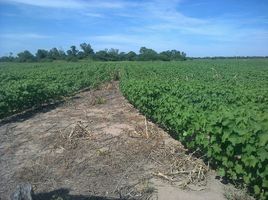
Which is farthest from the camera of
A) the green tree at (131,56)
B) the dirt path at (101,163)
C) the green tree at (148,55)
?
the green tree at (131,56)

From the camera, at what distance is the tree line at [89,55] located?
3947 inches

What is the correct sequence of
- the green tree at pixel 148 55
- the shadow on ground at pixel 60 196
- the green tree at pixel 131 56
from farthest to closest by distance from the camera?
the green tree at pixel 131 56, the green tree at pixel 148 55, the shadow on ground at pixel 60 196

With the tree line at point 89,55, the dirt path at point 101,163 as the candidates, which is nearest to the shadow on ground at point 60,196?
the dirt path at point 101,163

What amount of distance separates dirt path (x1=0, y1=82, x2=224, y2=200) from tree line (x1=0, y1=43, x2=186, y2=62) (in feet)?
284

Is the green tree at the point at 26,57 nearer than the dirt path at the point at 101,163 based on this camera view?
No

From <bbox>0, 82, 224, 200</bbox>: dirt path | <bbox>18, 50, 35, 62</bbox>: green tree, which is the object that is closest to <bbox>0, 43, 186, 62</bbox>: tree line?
<bbox>18, 50, 35, 62</bbox>: green tree

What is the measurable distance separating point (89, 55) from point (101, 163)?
97.5m

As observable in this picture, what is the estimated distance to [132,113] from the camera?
14680 millimetres

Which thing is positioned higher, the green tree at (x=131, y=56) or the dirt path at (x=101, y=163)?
the dirt path at (x=101, y=163)

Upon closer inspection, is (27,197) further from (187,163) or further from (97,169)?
(187,163)

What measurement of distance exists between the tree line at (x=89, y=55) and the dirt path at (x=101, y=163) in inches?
3412

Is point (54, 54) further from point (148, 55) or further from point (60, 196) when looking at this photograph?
point (60, 196)

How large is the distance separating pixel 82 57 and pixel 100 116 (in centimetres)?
9146

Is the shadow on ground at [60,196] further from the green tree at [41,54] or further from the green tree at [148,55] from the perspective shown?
the green tree at [148,55]
